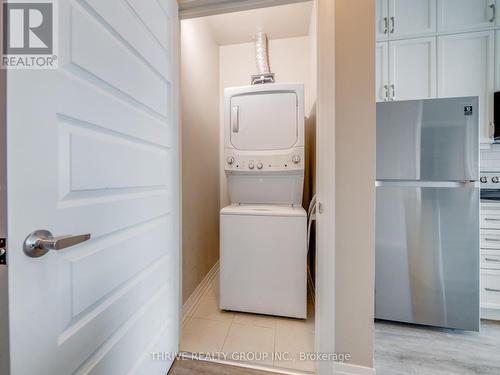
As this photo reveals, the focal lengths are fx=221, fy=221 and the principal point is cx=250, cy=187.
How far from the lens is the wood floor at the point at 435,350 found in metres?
1.27

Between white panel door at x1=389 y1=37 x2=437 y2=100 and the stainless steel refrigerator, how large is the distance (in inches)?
20.9

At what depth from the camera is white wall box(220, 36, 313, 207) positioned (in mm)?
2406

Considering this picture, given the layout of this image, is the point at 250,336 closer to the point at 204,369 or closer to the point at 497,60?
the point at 204,369

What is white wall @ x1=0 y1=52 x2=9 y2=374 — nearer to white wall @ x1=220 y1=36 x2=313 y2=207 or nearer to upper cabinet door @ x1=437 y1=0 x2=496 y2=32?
white wall @ x1=220 y1=36 x2=313 y2=207

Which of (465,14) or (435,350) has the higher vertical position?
(465,14)

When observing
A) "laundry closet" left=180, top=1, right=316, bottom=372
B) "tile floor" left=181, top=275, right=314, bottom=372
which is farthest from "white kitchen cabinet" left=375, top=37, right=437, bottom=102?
"tile floor" left=181, top=275, right=314, bottom=372

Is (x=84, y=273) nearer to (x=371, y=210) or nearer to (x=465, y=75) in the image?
(x=371, y=210)

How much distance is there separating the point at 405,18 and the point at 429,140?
1.24 m

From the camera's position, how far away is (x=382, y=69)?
78.5 inches

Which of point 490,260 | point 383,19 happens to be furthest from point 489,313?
point 383,19

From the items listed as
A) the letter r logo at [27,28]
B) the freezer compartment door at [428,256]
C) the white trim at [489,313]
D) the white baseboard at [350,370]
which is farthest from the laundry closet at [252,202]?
the white trim at [489,313]

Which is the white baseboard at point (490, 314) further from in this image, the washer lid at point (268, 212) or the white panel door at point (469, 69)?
the washer lid at point (268, 212)

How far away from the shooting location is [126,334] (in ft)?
2.77

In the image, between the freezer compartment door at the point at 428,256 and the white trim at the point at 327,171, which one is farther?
the freezer compartment door at the point at 428,256
